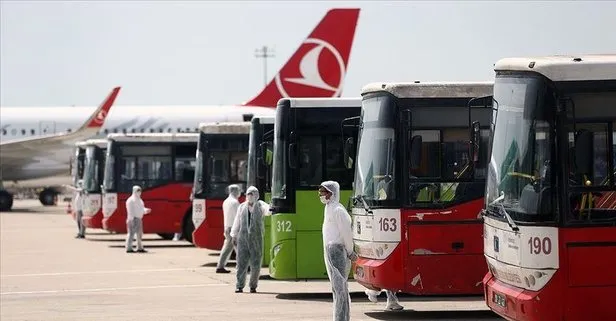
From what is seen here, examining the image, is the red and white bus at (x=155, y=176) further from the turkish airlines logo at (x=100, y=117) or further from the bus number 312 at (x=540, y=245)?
the bus number 312 at (x=540, y=245)

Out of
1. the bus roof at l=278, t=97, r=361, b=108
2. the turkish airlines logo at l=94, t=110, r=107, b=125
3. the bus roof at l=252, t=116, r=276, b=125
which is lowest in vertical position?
the bus roof at l=252, t=116, r=276, b=125

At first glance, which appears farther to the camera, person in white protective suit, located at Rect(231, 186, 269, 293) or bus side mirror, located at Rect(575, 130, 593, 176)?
person in white protective suit, located at Rect(231, 186, 269, 293)

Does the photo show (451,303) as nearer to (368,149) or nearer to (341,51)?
(368,149)

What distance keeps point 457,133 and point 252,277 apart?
5.30 metres

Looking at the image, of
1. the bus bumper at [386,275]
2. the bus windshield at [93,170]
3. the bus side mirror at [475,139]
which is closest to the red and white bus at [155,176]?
the bus windshield at [93,170]

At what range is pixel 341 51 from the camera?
5669 centimetres

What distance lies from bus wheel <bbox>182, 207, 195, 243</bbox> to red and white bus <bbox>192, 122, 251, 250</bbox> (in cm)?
486

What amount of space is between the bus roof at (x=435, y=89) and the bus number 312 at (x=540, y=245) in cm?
521

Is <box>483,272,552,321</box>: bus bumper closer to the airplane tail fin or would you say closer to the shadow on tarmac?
the shadow on tarmac

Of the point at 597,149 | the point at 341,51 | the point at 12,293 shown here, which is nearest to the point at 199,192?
the point at 12,293

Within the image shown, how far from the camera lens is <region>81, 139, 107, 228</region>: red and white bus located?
39906 mm

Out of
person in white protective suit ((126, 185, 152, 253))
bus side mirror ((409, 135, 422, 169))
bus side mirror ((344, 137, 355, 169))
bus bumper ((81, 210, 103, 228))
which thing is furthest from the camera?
bus bumper ((81, 210, 103, 228))

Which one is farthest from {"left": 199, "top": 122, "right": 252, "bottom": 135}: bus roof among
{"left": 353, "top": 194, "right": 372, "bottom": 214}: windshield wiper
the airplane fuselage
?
the airplane fuselage

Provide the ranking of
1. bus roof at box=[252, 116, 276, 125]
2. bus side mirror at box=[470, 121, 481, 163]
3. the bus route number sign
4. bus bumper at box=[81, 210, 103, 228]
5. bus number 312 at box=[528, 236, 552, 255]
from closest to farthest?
bus number 312 at box=[528, 236, 552, 255]
bus side mirror at box=[470, 121, 481, 163]
the bus route number sign
bus roof at box=[252, 116, 276, 125]
bus bumper at box=[81, 210, 103, 228]
